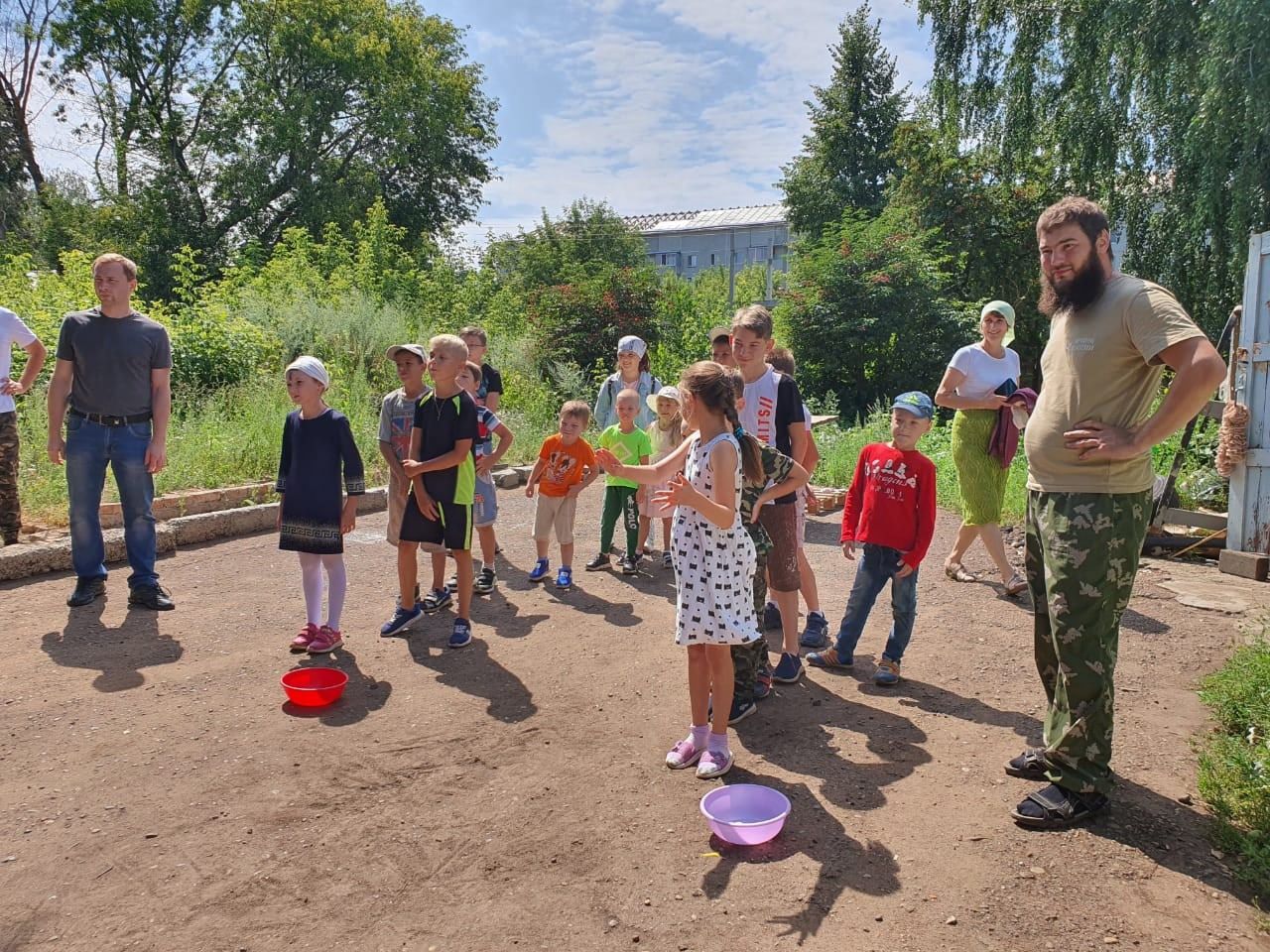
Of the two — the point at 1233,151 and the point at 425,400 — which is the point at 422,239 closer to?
the point at 1233,151

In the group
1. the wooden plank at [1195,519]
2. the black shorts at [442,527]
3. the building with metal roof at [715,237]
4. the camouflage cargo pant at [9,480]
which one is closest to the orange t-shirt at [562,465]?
the black shorts at [442,527]

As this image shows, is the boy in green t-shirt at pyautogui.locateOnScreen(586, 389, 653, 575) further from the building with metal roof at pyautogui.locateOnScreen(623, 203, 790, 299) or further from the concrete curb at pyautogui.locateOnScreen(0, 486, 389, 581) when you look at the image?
the building with metal roof at pyautogui.locateOnScreen(623, 203, 790, 299)

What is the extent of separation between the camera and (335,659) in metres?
5.02

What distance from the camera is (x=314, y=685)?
14.3ft

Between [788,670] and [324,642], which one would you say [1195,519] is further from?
[324,642]

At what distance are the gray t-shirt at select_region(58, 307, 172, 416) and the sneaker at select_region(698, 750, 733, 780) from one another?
4455 mm

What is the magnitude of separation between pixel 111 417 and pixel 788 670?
15.0 feet

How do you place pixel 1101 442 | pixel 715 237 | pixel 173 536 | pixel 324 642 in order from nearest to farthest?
pixel 1101 442, pixel 324 642, pixel 173 536, pixel 715 237

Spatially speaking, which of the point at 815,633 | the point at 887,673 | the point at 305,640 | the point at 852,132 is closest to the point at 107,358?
the point at 305,640

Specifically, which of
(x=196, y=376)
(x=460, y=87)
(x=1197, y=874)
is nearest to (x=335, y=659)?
(x=1197, y=874)

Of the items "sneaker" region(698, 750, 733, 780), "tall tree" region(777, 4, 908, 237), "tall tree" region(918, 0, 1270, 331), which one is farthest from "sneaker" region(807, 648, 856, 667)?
"tall tree" region(777, 4, 908, 237)

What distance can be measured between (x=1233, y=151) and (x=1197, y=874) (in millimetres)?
11010

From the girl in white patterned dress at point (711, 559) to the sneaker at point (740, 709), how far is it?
41 cm

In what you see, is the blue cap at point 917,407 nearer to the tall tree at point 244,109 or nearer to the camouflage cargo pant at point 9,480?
the camouflage cargo pant at point 9,480
